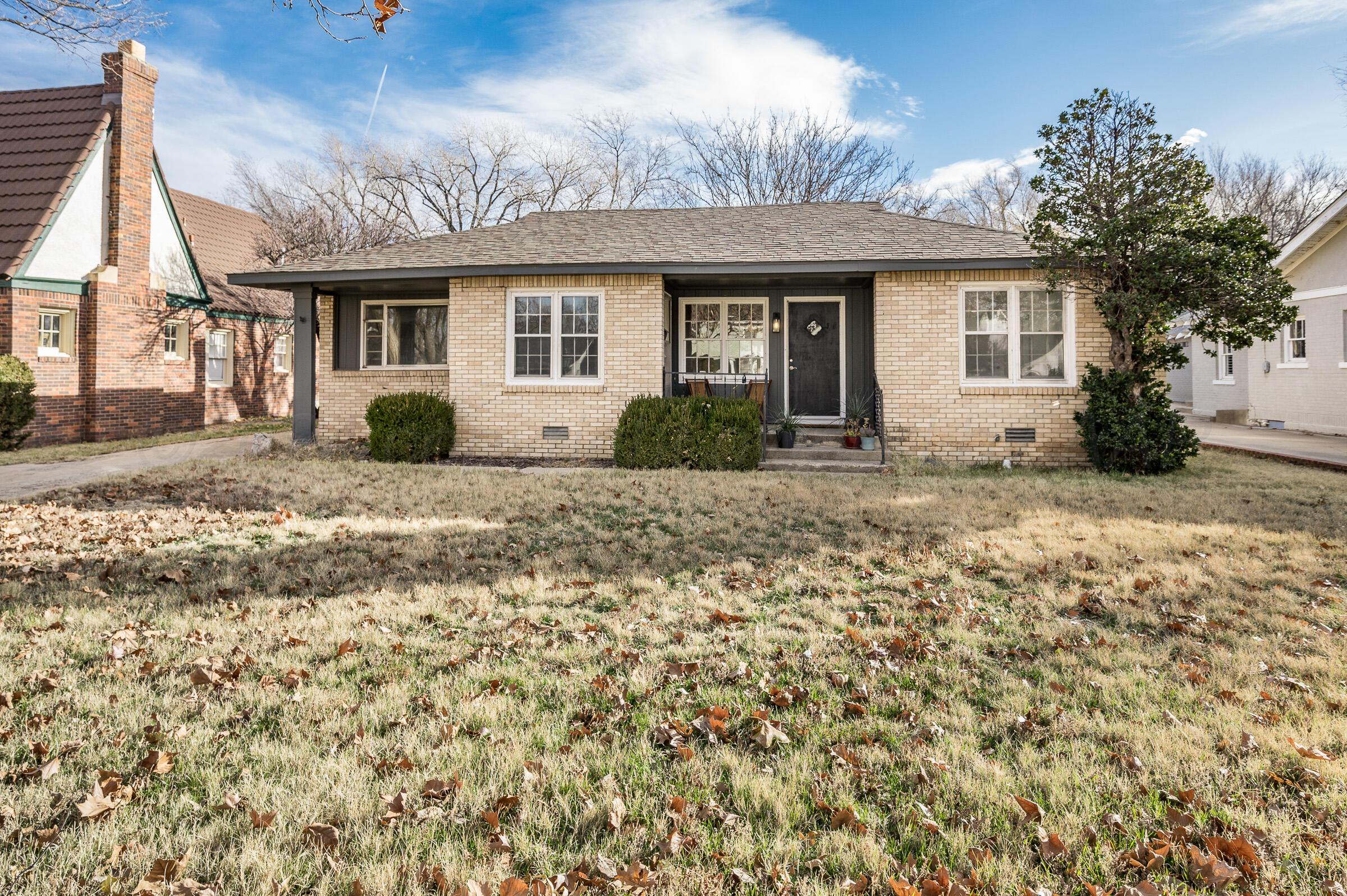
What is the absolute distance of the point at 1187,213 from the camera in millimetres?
9570

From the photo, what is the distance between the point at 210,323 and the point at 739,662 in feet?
65.3

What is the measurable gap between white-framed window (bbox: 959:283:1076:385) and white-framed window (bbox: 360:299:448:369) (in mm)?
9241

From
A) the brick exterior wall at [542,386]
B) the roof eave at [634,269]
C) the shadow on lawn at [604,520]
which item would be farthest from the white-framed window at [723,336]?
the shadow on lawn at [604,520]

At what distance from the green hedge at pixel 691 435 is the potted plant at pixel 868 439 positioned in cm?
187

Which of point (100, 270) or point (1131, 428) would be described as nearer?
point (1131, 428)

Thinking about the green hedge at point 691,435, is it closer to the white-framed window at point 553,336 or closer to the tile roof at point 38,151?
the white-framed window at point 553,336

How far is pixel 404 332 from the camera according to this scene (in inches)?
542

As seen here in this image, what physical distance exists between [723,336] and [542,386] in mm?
3620

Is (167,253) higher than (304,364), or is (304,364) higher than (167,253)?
(167,253)

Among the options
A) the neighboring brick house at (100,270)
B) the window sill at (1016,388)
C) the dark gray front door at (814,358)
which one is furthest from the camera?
the neighboring brick house at (100,270)

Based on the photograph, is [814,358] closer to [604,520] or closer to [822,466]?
[822,466]

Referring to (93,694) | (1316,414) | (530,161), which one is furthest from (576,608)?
(530,161)

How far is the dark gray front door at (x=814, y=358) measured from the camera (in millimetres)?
13219

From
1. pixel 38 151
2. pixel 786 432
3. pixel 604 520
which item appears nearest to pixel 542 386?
pixel 786 432
